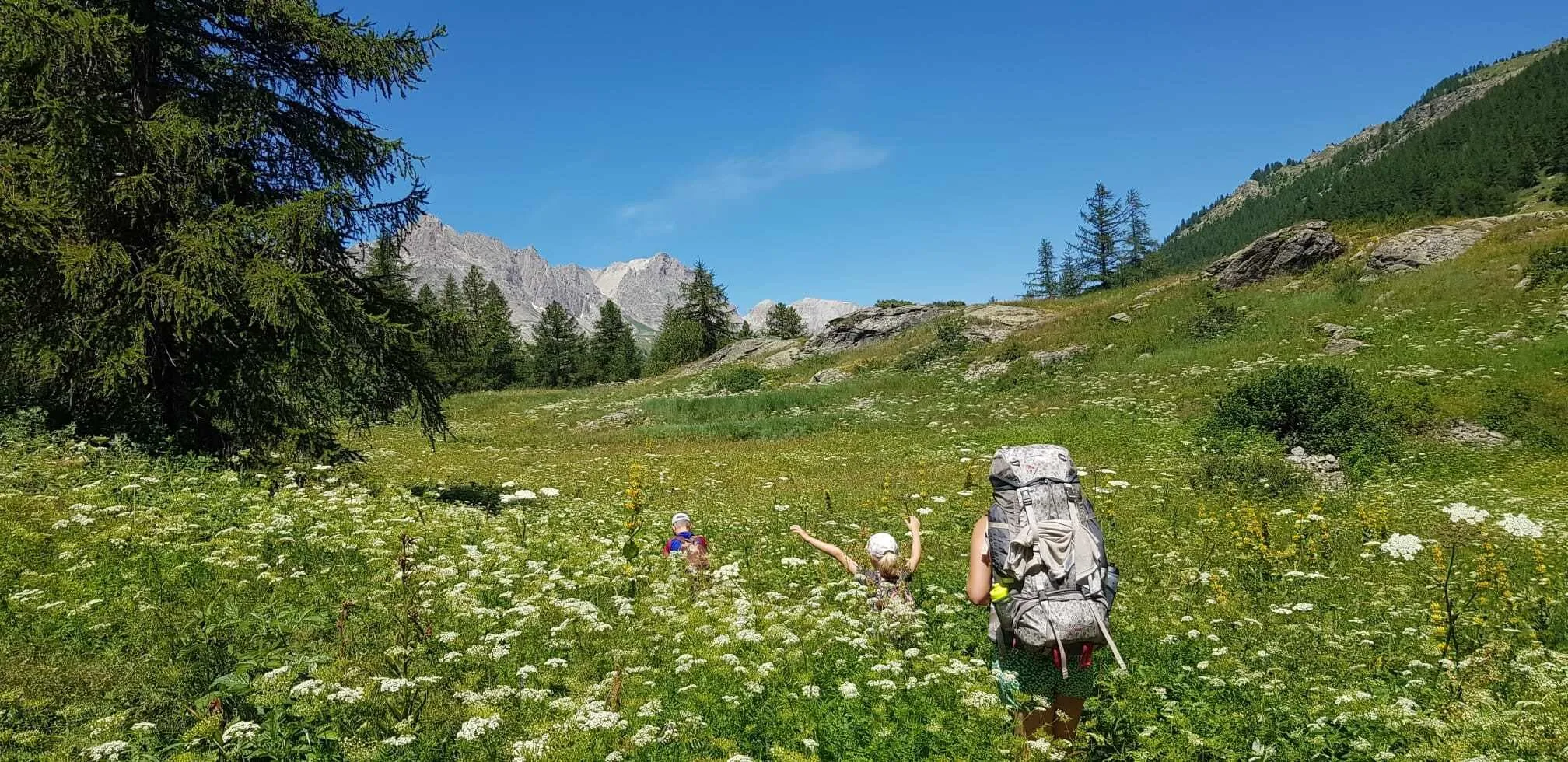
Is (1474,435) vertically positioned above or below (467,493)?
below

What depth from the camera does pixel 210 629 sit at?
15.4ft

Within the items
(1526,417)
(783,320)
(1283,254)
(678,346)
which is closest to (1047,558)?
(1526,417)

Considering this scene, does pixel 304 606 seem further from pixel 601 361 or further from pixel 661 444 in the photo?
pixel 601 361

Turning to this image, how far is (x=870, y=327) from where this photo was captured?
158 ft

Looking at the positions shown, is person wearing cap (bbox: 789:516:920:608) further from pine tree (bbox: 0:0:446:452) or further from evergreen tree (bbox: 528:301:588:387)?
evergreen tree (bbox: 528:301:588:387)

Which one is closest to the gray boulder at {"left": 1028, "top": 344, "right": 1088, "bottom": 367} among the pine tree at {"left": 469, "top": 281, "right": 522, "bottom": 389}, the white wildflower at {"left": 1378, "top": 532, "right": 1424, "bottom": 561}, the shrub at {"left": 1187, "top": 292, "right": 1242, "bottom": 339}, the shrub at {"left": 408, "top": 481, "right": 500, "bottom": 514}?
the shrub at {"left": 1187, "top": 292, "right": 1242, "bottom": 339}

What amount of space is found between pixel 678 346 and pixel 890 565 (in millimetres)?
58690

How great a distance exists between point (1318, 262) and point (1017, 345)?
1431cm

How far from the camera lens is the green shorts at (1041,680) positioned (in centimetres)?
390

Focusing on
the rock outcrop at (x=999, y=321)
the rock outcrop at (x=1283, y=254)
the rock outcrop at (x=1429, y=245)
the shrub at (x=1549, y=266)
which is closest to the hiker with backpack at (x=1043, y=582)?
the shrub at (x=1549, y=266)

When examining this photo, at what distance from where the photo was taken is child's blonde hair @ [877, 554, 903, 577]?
6.21 m

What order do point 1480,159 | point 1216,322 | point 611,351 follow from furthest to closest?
point 1480,159, point 611,351, point 1216,322

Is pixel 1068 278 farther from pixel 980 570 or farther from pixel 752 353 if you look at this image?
pixel 980 570

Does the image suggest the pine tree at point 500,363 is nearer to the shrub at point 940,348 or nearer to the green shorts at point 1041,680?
the shrub at point 940,348
